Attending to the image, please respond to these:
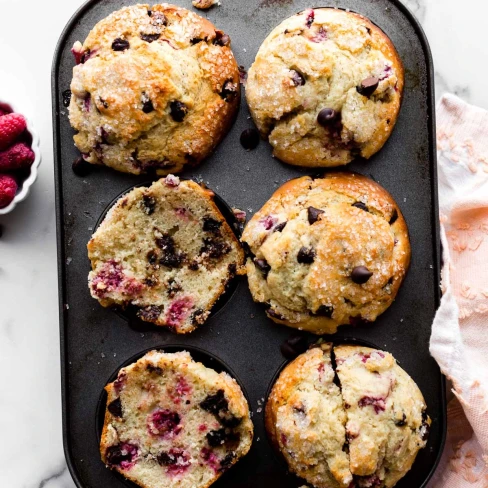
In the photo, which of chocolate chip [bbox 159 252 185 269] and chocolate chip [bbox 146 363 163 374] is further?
chocolate chip [bbox 159 252 185 269]

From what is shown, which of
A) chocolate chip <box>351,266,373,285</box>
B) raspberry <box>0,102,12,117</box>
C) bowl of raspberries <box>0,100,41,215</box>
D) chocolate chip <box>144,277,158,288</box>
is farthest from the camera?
raspberry <box>0,102,12,117</box>

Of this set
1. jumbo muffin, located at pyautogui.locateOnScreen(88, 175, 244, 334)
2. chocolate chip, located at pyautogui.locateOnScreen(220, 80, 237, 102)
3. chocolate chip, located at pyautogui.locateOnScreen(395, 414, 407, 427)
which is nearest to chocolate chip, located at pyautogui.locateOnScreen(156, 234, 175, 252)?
jumbo muffin, located at pyautogui.locateOnScreen(88, 175, 244, 334)

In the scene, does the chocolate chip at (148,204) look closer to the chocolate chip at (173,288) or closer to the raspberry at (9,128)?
the chocolate chip at (173,288)

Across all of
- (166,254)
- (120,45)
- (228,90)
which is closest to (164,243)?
(166,254)

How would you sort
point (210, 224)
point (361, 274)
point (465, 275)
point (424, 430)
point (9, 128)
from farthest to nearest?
point (465, 275) < point (9, 128) < point (210, 224) < point (424, 430) < point (361, 274)

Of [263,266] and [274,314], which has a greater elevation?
[263,266]

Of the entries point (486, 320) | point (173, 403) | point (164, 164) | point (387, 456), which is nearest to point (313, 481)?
point (387, 456)

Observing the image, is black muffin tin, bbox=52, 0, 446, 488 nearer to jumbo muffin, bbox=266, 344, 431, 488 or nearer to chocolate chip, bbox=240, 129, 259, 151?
chocolate chip, bbox=240, 129, 259, 151

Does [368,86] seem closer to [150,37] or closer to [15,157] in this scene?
[150,37]

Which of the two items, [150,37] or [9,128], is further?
[9,128]
